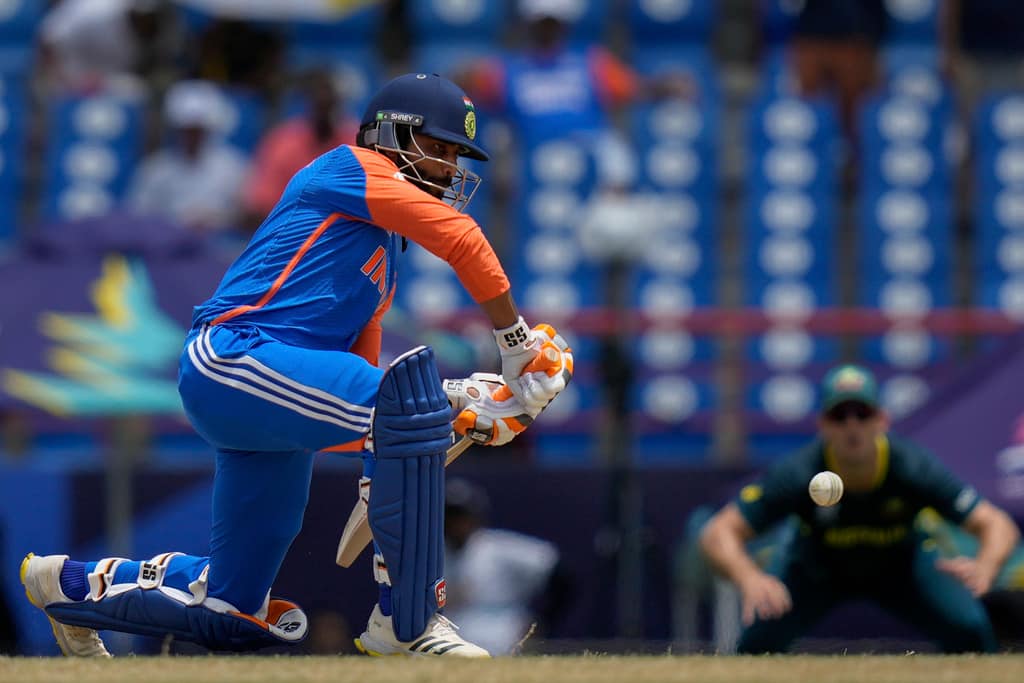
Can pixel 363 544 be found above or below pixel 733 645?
above

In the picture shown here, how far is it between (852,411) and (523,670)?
311 centimetres

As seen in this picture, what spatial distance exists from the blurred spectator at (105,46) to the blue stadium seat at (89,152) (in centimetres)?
28

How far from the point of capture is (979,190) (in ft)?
36.8

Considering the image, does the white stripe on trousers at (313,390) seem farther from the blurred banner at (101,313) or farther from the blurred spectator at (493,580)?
the blurred spectator at (493,580)

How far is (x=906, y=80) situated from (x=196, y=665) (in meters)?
8.28

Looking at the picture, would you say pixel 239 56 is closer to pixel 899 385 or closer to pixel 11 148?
pixel 11 148

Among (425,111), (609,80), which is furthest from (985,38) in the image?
(425,111)

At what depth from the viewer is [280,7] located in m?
11.0

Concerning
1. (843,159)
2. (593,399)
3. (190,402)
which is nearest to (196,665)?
(190,402)

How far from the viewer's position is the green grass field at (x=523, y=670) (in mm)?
4051

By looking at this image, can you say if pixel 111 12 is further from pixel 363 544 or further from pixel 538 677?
pixel 538 677

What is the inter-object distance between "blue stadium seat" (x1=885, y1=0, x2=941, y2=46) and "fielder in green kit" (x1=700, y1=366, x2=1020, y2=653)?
18.0 ft

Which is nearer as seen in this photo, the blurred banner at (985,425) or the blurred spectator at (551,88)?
the blurred banner at (985,425)

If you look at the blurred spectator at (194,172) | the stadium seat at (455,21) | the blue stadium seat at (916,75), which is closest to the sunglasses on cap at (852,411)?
the blurred spectator at (194,172)
